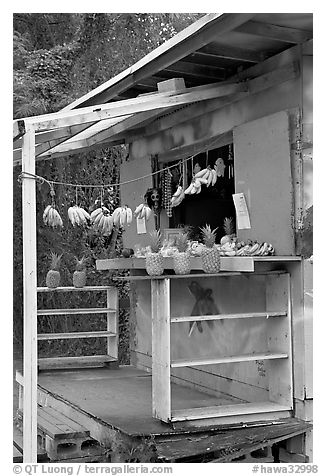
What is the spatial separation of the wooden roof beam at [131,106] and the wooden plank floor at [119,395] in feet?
6.89

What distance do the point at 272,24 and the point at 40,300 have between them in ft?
24.4

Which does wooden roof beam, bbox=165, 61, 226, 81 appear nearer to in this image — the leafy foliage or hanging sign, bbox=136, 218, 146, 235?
hanging sign, bbox=136, 218, 146, 235

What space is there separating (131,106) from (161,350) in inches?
67.0

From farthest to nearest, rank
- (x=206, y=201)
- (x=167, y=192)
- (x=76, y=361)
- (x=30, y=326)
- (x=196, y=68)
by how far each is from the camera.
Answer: (x=76, y=361), (x=206, y=201), (x=167, y=192), (x=196, y=68), (x=30, y=326)

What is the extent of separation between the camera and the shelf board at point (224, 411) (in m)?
4.82

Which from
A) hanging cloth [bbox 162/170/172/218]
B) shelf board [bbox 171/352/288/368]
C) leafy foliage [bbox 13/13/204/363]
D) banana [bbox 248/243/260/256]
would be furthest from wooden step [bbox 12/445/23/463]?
leafy foliage [bbox 13/13/204/363]

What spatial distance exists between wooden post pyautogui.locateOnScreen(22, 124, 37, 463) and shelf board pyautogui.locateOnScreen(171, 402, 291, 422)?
970 mm

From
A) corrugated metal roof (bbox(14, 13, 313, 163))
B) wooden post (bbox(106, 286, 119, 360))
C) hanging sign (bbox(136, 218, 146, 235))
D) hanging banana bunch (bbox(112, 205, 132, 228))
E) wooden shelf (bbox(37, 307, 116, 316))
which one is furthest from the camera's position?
wooden post (bbox(106, 286, 119, 360))

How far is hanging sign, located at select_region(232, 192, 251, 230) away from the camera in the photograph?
5426 mm

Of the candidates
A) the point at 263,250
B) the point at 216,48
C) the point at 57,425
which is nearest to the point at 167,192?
the point at 263,250

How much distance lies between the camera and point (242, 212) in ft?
17.9

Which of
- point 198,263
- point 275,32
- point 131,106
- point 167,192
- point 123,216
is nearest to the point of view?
point 275,32

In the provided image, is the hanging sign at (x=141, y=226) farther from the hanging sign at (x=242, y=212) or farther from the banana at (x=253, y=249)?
Result: the banana at (x=253, y=249)

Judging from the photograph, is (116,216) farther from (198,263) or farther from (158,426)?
(158,426)
